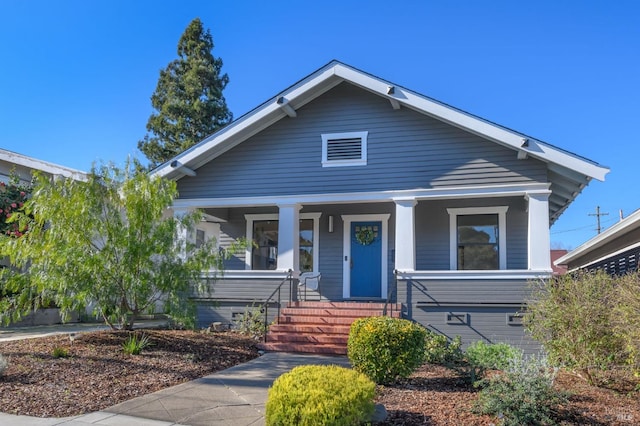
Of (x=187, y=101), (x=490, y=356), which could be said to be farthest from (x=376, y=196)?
(x=187, y=101)

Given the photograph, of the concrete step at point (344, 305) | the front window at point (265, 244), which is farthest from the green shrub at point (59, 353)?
the front window at point (265, 244)

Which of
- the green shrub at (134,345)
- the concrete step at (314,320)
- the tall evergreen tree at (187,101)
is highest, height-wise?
the tall evergreen tree at (187,101)

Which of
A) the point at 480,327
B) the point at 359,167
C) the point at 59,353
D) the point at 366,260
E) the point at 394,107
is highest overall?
the point at 394,107

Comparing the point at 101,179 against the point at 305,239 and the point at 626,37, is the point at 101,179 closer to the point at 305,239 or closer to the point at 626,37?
the point at 305,239

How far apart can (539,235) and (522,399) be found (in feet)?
19.3

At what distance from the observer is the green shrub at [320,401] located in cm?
366

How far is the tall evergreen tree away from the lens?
2488 centimetres

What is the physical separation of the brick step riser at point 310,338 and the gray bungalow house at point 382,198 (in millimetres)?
40

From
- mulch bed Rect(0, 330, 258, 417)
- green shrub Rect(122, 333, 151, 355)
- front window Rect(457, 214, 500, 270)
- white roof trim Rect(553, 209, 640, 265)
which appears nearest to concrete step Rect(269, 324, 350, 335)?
mulch bed Rect(0, 330, 258, 417)

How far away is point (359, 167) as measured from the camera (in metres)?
10.7

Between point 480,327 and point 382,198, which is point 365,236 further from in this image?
point 480,327

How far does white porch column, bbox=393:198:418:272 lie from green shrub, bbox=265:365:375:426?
6146mm

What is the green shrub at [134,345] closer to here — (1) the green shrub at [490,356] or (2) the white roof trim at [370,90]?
(2) the white roof trim at [370,90]

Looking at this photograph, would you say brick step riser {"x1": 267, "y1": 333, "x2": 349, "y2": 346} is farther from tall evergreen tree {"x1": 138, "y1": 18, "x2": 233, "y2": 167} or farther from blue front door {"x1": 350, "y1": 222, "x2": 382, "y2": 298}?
tall evergreen tree {"x1": 138, "y1": 18, "x2": 233, "y2": 167}
